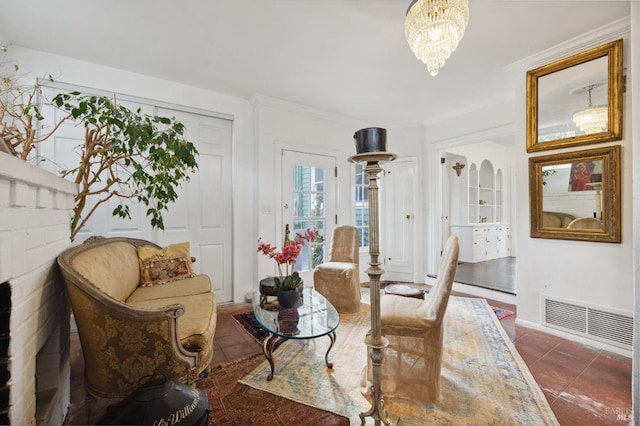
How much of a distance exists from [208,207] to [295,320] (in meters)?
2.13

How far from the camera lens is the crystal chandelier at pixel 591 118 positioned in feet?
7.41

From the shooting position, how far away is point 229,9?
1.99 m

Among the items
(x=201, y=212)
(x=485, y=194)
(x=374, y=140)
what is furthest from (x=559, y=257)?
(x=485, y=194)

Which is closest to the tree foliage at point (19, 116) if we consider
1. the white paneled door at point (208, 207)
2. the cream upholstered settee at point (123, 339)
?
the cream upholstered settee at point (123, 339)

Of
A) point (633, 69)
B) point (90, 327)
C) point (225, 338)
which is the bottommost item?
point (225, 338)

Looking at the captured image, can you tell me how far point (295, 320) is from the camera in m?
1.79

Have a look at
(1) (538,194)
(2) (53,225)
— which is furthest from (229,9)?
(1) (538,194)

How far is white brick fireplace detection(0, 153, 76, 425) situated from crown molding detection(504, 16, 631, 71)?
3.75 meters

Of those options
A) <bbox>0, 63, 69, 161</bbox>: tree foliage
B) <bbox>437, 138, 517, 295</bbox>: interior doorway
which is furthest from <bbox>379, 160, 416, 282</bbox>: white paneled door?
<bbox>0, 63, 69, 161</bbox>: tree foliage

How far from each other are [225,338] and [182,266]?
79cm

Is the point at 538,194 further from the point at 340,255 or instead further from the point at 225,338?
the point at 225,338

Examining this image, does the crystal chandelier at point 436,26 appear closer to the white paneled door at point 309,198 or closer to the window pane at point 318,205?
the white paneled door at point 309,198

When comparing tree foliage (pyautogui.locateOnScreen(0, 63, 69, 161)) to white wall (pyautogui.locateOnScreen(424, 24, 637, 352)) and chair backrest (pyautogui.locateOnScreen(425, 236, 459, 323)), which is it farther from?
white wall (pyautogui.locateOnScreen(424, 24, 637, 352))

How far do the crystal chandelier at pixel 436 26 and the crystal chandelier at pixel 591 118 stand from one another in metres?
1.57
